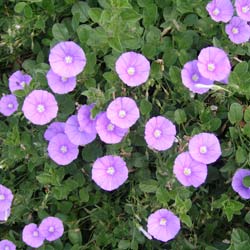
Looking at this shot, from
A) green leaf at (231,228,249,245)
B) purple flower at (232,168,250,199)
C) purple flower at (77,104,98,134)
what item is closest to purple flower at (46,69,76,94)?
purple flower at (77,104,98,134)

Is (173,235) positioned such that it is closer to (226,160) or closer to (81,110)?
(226,160)

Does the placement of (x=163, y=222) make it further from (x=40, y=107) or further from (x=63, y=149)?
(x=40, y=107)

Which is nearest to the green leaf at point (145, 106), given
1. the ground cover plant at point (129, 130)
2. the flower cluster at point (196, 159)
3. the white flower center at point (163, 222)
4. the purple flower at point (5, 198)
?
the ground cover plant at point (129, 130)

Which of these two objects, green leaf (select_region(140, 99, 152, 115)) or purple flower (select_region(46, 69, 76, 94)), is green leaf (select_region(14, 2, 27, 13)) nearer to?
purple flower (select_region(46, 69, 76, 94))

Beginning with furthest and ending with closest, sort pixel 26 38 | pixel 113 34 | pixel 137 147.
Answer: pixel 26 38, pixel 137 147, pixel 113 34

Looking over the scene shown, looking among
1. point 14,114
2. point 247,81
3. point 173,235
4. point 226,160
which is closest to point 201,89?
point 247,81

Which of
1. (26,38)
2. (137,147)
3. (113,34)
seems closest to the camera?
(113,34)
